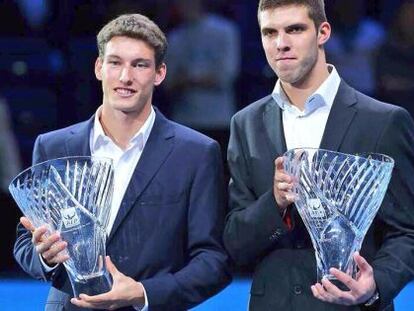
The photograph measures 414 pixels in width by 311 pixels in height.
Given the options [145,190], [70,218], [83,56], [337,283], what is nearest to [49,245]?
[70,218]

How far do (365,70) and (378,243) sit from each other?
2865 millimetres

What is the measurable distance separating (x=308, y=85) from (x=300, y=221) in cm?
33

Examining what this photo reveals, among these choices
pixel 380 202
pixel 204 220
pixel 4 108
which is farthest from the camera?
pixel 4 108

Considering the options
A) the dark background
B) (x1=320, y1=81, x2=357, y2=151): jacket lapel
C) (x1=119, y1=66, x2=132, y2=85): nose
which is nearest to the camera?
(x1=320, y1=81, x2=357, y2=151): jacket lapel

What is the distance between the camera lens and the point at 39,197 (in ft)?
9.64

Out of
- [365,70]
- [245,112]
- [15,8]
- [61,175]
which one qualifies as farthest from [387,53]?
[61,175]

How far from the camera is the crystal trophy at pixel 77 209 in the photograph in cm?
291

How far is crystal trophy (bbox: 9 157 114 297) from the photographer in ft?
9.56

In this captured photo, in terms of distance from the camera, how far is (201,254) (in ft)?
10.1

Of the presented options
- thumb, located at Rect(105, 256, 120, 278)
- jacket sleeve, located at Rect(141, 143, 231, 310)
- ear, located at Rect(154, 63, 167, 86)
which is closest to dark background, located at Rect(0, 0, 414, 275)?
ear, located at Rect(154, 63, 167, 86)

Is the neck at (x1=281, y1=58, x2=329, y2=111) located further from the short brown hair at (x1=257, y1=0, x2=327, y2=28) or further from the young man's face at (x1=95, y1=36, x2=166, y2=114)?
the young man's face at (x1=95, y1=36, x2=166, y2=114)

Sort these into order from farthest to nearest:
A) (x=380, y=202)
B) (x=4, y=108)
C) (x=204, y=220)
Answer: (x=4, y=108)
(x=204, y=220)
(x=380, y=202)

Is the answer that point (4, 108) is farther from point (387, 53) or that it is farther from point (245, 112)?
point (245, 112)

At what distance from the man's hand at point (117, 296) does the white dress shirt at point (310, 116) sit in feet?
1.66
